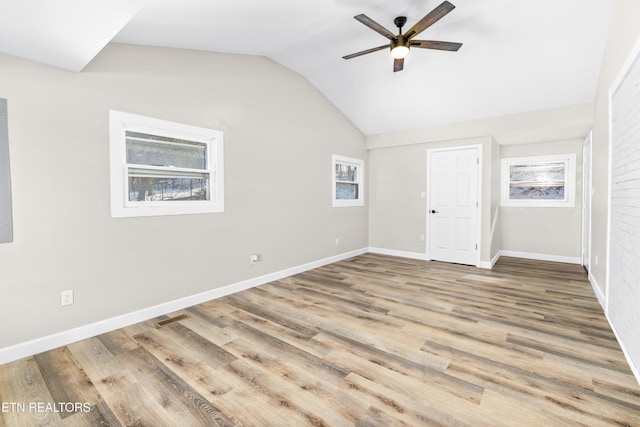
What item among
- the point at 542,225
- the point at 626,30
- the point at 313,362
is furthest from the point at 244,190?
the point at 542,225

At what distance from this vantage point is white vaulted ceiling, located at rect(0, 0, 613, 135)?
1.90m

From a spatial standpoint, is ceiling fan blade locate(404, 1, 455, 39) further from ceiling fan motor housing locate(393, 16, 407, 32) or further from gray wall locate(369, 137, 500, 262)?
gray wall locate(369, 137, 500, 262)

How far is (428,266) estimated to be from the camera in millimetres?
→ 5156

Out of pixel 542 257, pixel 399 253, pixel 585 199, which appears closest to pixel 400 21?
pixel 399 253

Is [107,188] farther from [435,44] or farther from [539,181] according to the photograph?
[539,181]

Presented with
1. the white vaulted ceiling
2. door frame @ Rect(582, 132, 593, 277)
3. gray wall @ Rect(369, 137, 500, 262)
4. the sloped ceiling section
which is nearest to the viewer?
the sloped ceiling section

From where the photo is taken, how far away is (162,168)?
10.1ft

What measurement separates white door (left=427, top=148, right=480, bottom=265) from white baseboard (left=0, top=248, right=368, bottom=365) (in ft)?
10.3

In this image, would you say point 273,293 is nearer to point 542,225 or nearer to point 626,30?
point 626,30

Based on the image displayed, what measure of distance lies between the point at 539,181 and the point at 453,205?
6.00 ft

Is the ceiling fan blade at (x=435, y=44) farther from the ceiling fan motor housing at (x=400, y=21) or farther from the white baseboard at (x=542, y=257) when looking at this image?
the white baseboard at (x=542, y=257)

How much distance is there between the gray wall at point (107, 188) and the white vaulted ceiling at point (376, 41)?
0.80 feet

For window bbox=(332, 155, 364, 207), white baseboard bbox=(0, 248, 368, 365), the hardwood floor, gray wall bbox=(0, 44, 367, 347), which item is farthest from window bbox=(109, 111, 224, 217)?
window bbox=(332, 155, 364, 207)

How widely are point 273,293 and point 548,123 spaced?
4.68 meters
